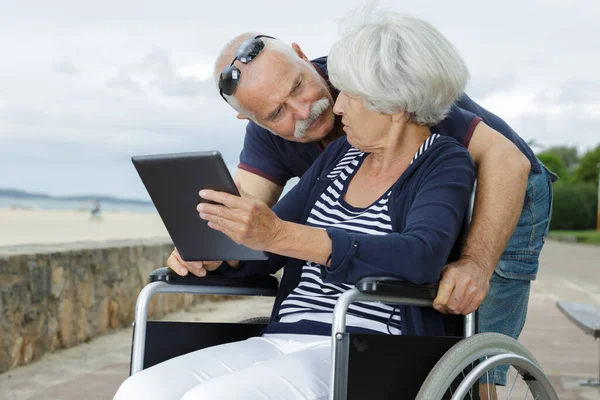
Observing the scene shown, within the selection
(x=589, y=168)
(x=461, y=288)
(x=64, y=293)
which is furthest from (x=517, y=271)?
(x=589, y=168)

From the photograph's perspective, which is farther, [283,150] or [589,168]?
[589,168]

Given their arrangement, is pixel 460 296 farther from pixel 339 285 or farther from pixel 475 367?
pixel 339 285

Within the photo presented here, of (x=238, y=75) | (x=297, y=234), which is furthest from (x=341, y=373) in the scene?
(x=238, y=75)

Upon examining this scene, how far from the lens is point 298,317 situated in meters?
2.26

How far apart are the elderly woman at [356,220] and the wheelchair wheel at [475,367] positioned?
13cm

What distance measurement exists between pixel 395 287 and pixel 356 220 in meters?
0.37

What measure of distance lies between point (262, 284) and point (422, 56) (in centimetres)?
77

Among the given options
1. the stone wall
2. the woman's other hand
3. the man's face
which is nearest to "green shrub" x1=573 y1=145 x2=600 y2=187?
the stone wall

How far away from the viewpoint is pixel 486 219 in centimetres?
224

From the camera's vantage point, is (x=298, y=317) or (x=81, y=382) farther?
(x=81, y=382)

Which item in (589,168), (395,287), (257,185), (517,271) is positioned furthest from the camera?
(589,168)

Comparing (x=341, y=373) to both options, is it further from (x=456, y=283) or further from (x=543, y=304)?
(x=543, y=304)

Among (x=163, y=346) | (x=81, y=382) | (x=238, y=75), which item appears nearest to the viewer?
(x=163, y=346)

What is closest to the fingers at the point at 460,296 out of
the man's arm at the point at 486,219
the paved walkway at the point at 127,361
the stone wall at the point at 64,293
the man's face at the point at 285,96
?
the man's arm at the point at 486,219
